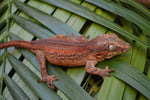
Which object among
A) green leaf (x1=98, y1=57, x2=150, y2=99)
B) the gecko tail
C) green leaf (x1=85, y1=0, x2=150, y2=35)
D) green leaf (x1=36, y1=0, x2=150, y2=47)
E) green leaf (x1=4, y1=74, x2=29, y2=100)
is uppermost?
green leaf (x1=85, y1=0, x2=150, y2=35)

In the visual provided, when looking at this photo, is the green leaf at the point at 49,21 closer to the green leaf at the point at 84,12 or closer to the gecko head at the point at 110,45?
the green leaf at the point at 84,12

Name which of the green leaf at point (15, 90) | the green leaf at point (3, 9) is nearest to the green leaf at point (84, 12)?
the green leaf at point (3, 9)

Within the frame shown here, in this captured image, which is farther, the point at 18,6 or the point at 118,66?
the point at 18,6

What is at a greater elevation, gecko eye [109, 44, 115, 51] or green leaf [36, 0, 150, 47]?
green leaf [36, 0, 150, 47]

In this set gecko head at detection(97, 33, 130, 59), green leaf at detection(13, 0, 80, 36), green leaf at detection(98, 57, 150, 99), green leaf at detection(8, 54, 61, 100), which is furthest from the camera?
green leaf at detection(13, 0, 80, 36)

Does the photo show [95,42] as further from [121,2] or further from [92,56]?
[121,2]

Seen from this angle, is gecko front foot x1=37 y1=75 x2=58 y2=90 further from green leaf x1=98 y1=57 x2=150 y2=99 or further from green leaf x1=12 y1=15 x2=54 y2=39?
green leaf x1=98 y1=57 x2=150 y2=99

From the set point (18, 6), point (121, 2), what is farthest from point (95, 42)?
point (18, 6)

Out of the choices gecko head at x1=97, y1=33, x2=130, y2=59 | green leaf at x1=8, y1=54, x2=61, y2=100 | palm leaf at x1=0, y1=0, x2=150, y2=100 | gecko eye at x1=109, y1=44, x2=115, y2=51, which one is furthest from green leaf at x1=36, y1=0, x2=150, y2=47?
green leaf at x1=8, y1=54, x2=61, y2=100
